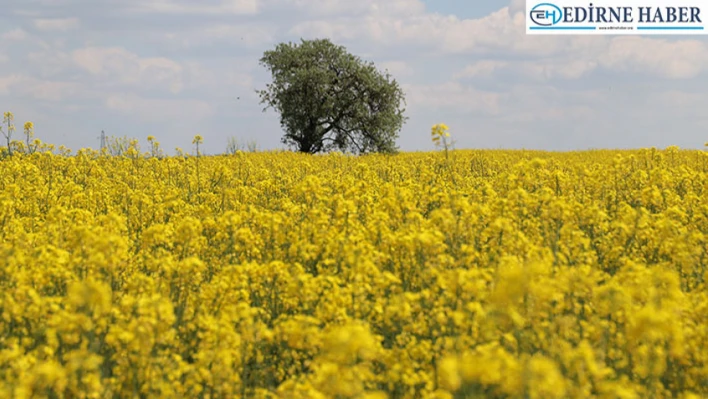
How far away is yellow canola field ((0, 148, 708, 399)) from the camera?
15.6ft

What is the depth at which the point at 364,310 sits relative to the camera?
622 centimetres

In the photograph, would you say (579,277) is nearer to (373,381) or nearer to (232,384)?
(373,381)

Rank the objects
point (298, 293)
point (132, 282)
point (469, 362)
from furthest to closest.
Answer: point (132, 282)
point (298, 293)
point (469, 362)

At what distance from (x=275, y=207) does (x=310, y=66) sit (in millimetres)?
25593

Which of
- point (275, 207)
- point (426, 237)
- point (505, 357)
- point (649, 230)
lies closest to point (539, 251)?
point (426, 237)

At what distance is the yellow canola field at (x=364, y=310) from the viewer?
474 cm

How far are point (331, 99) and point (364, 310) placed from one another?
30984mm

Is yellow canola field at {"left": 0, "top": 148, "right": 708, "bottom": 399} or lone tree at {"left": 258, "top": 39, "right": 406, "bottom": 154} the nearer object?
yellow canola field at {"left": 0, "top": 148, "right": 708, "bottom": 399}

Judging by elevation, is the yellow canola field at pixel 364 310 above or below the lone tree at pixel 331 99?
below

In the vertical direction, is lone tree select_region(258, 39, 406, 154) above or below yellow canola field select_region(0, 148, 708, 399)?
→ above

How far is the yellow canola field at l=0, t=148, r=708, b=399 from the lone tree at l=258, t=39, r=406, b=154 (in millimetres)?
27062

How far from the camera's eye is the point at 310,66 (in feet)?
122

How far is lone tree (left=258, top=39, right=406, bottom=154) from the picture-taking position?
36.8 meters

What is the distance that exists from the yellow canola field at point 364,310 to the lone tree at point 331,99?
88.8ft
